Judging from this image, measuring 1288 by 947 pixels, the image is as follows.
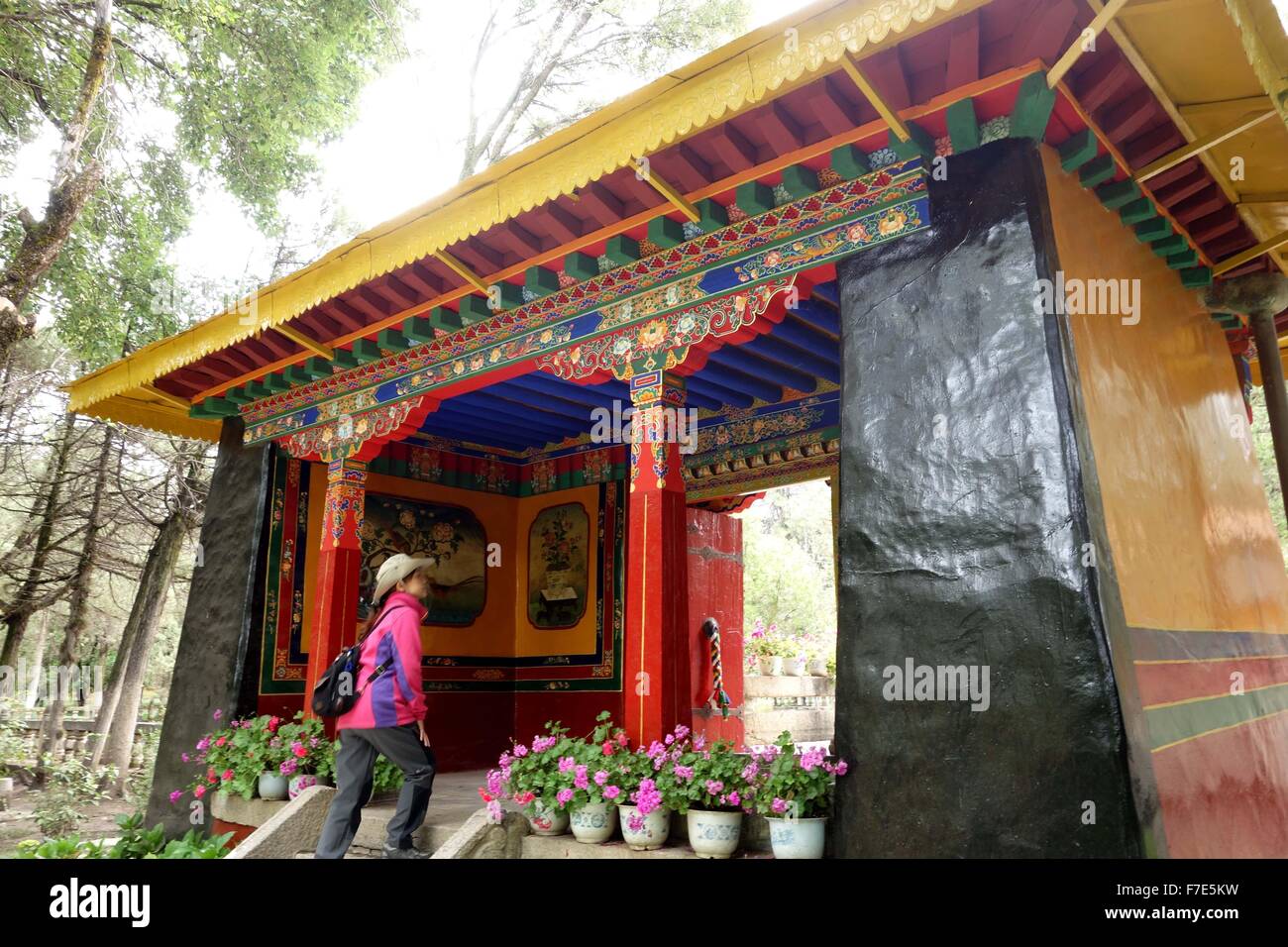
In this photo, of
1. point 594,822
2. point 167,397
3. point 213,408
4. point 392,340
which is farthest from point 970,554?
point 167,397

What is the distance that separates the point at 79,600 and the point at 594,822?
9.85 m

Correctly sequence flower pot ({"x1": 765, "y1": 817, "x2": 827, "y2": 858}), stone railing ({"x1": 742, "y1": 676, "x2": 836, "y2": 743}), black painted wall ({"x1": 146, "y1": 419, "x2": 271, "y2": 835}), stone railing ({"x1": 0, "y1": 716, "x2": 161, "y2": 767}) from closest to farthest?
1. flower pot ({"x1": 765, "y1": 817, "x2": 827, "y2": 858})
2. black painted wall ({"x1": 146, "y1": 419, "x2": 271, "y2": 835})
3. stone railing ({"x1": 742, "y1": 676, "x2": 836, "y2": 743})
4. stone railing ({"x1": 0, "y1": 716, "x2": 161, "y2": 767})

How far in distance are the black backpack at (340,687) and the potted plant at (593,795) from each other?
1.07 meters

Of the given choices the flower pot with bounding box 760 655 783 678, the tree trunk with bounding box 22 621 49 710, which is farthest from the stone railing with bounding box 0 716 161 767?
the flower pot with bounding box 760 655 783 678

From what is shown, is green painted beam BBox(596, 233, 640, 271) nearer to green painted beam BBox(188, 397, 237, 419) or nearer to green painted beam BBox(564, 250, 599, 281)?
green painted beam BBox(564, 250, 599, 281)

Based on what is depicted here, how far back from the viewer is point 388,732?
4.48 m

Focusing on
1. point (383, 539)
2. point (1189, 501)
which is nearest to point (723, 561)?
point (383, 539)

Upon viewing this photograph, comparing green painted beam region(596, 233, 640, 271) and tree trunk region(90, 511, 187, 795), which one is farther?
tree trunk region(90, 511, 187, 795)

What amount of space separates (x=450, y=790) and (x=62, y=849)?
2553 millimetres

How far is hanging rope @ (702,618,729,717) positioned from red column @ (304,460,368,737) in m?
3.36

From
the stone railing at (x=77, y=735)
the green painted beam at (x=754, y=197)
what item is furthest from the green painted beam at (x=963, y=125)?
the stone railing at (x=77, y=735)

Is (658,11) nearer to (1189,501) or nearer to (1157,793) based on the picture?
(1189,501)

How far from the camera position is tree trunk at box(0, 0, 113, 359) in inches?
278

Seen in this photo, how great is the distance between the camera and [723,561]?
927 cm
